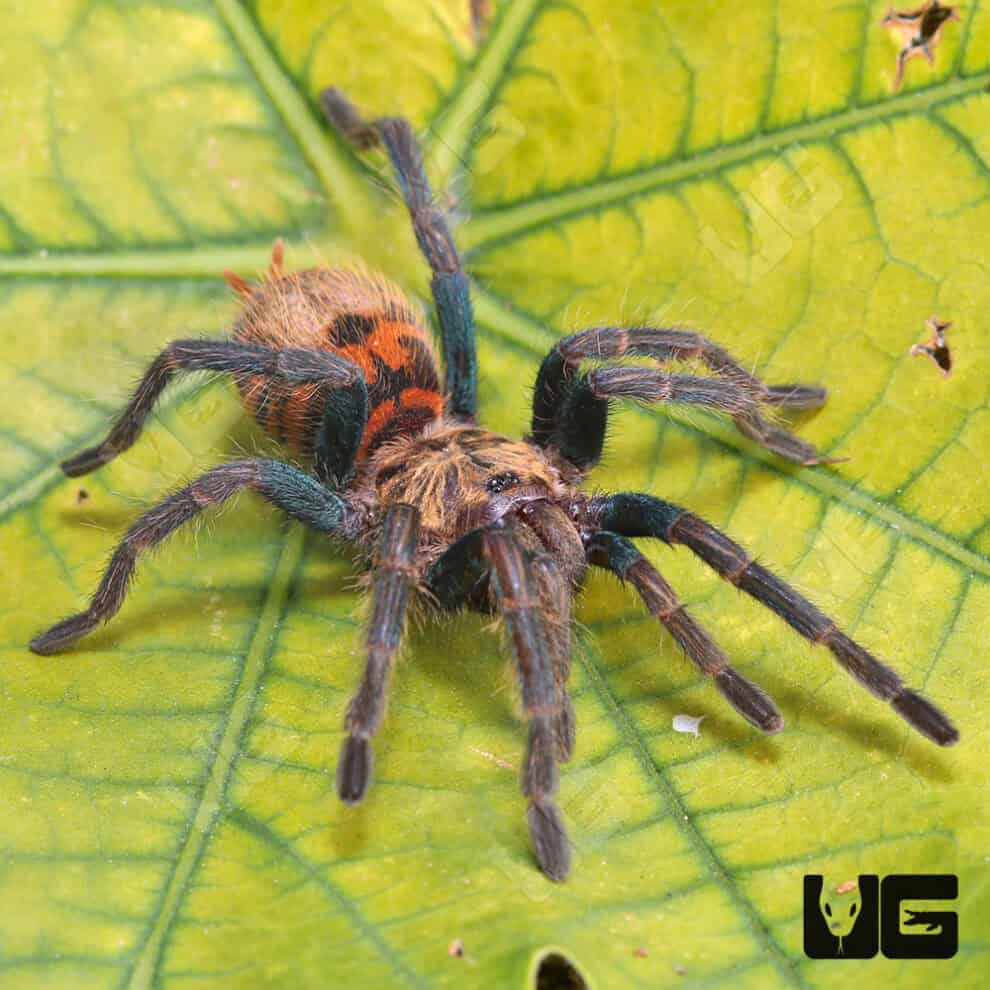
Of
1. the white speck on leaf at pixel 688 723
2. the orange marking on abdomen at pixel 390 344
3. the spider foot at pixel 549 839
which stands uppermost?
the orange marking on abdomen at pixel 390 344

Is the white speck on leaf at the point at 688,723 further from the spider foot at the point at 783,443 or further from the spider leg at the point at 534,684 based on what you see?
the spider foot at the point at 783,443

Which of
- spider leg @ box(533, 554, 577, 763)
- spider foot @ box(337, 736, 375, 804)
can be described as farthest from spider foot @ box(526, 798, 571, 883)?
spider foot @ box(337, 736, 375, 804)

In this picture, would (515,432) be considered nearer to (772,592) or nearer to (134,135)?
(772,592)

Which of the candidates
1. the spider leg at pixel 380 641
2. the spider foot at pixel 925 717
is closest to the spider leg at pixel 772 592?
the spider foot at pixel 925 717

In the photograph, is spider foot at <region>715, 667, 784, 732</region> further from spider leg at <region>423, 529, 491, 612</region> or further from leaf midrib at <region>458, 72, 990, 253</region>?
leaf midrib at <region>458, 72, 990, 253</region>

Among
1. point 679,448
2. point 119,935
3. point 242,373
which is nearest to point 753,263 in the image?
point 679,448

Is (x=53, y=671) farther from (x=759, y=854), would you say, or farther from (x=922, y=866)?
(x=922, y=866)
